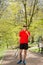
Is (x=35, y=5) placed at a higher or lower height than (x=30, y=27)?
higher

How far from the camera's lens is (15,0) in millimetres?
28125

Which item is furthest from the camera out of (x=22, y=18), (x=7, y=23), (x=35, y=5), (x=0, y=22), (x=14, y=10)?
(x=22, y=18)

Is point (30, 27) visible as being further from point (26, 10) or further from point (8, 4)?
point (8, 4)

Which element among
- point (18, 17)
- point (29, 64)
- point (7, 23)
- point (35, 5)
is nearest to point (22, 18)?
point (18, 17)

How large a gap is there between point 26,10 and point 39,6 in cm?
184

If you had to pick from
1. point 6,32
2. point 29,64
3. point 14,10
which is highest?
point 14,10

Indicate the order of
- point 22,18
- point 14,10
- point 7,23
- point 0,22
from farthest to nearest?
1. point 22,18
2. point 14,10
3. point 7,23
4. point 0,22

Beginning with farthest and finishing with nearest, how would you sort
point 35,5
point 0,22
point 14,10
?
point 35,5 < point 14,10 < point 0,22

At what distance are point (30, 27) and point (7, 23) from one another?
1169 centimetres

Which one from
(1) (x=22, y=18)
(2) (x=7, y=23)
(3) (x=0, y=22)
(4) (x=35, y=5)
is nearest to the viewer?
(3) (x=0, y=22)

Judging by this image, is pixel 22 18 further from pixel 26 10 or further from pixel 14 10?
pixel 14 10

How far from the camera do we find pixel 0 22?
1703 centimetres

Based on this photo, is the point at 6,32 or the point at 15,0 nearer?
the point at 6,32

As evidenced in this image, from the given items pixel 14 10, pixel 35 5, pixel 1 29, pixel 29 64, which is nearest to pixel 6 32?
pixel 1 29
